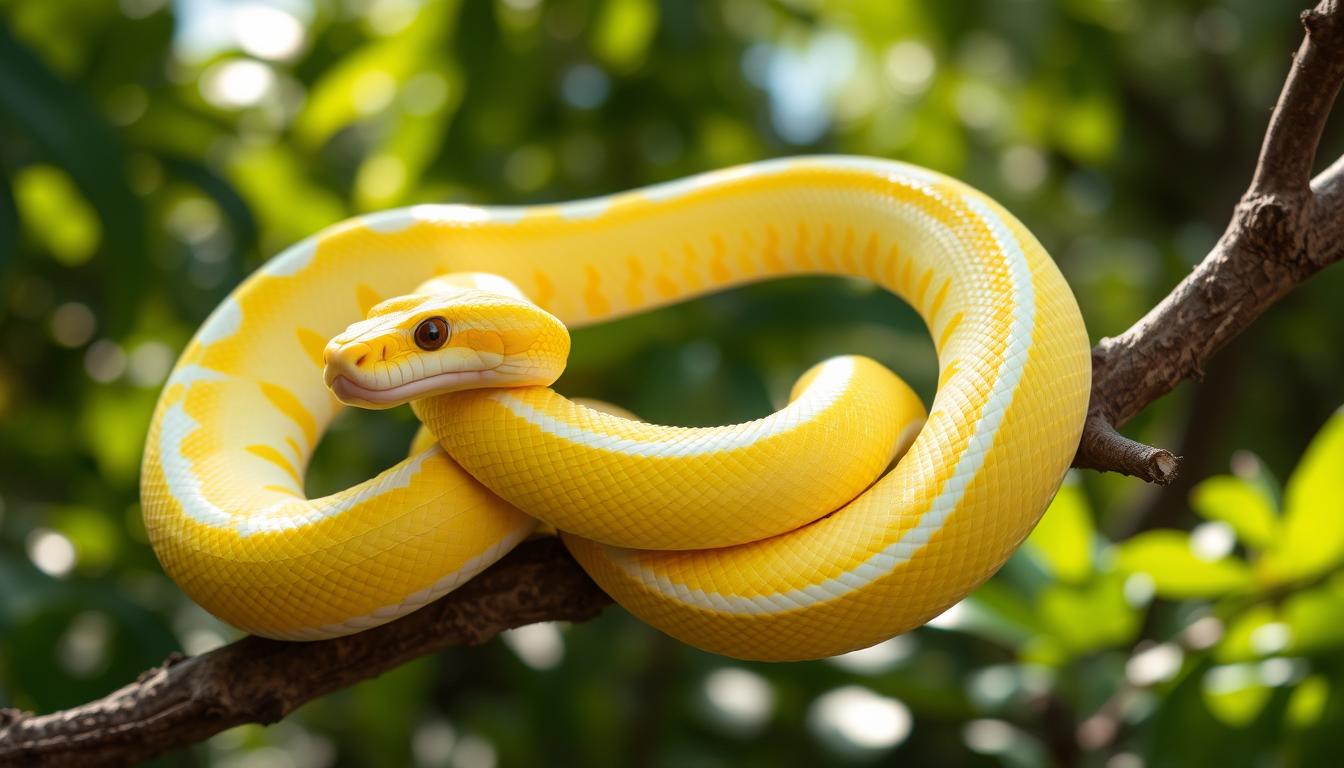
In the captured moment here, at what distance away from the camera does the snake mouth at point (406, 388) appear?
4.61 ft

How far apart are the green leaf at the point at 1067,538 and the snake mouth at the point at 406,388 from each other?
133 centimetres

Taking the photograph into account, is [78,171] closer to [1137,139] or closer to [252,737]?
[252,737]

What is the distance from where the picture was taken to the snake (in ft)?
4.52

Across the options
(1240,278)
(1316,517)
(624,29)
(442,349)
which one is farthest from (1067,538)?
(624,29)

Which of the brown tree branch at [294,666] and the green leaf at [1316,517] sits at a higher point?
the green leaf at [1316,517]

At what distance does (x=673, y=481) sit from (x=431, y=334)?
40 cm

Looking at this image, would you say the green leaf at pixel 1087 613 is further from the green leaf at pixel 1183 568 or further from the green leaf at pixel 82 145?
the green leaf at pixel 82 145

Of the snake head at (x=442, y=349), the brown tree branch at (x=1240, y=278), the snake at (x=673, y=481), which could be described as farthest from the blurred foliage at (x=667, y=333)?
the snake head at (x=442, y=349)

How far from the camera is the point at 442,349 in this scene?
146 centimetres

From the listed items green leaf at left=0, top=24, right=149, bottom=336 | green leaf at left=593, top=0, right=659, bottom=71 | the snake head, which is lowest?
green leaf at left=0, top=24, right=149, bottom=336

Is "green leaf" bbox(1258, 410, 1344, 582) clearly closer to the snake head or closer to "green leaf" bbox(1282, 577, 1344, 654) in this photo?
→ "green leaf" bbox(1282, 577, 1344, 654)

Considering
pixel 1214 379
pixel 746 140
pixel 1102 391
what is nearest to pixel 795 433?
pixel 1102 391

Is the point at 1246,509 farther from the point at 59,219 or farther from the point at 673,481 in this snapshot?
the point at 59,219

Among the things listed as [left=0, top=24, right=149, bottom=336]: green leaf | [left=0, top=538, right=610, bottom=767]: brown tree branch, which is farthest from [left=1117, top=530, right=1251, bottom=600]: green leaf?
[left=0, top=24, right=149, bottom=336]: green leaf
